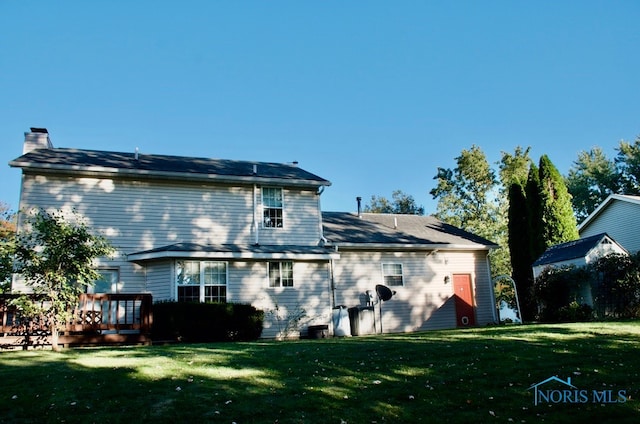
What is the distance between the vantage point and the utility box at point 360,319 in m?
16.9

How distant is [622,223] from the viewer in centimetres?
2408

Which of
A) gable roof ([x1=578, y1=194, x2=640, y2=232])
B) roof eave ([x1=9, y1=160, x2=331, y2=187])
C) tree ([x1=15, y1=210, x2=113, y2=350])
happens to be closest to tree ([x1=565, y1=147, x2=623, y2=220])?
gable roof ([x1=578, y1=194, x2=640, y2=232])

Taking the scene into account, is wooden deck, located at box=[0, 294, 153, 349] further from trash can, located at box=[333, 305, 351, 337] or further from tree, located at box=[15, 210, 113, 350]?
trash can, located at box=[333, 305, 351, 337]

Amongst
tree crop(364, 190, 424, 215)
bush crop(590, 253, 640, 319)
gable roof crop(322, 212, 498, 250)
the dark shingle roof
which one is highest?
tree crop(364, 190, 424, 215)

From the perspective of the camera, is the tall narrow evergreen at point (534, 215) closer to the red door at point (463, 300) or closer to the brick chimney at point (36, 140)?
the red door at point (463, 300)

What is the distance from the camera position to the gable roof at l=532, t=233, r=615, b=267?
1716cm

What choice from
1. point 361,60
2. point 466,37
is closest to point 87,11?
point 361,60

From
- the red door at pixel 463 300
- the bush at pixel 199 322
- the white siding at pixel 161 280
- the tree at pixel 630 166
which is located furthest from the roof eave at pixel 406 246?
the tree at pixel 630 166

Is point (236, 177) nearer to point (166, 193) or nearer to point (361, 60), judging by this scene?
point (166, 193)

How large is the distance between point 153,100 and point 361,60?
366 inches

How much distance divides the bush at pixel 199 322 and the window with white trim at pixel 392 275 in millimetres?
6732

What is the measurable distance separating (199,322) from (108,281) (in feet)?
12.2

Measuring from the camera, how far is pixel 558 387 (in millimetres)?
6457

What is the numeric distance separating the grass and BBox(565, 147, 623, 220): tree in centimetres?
4110
